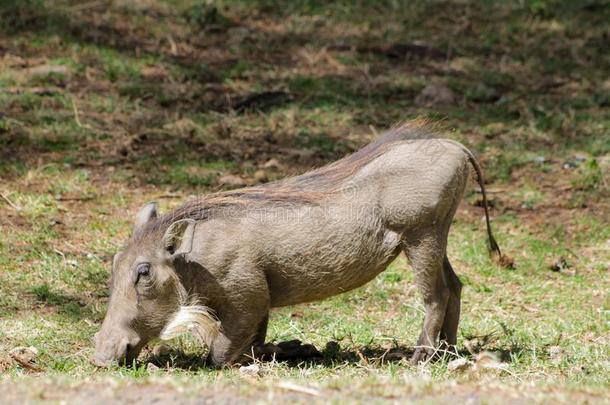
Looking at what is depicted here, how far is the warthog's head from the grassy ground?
0.15 meters

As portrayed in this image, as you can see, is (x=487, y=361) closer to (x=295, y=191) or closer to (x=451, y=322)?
(x=451, y=322)

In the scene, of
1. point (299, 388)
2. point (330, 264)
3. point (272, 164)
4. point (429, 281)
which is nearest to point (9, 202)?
point (272, 164)

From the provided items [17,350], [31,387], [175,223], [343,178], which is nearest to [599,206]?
[343,178]

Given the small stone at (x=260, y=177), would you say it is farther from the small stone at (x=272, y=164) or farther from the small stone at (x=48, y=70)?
the small stone at (x=48, y=70)

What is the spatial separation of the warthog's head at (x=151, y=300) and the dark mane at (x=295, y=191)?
99mm

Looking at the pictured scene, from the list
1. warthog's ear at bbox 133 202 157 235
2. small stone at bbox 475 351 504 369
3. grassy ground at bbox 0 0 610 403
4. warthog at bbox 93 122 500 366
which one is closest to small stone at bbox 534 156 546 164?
grassy ground at bbox 0 0 610 403

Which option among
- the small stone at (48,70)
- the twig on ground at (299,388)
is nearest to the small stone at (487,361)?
the twig on ground at (299,388)

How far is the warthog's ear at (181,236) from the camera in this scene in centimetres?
412

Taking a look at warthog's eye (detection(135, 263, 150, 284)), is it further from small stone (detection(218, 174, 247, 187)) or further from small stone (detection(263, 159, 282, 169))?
small stone (detection(263, 159, 282, 169))

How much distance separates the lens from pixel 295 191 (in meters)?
4.33

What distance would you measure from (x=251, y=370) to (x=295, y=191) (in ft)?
2.58

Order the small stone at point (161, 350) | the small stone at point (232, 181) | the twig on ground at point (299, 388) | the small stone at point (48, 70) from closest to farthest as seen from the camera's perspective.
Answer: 1. the twig on ground at point (299, 388)
2. the small stone at point (161, 350)
3. the small stone at point (232, 181)
4. the small stone at point (48, 70)

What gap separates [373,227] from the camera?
4238 millimetres

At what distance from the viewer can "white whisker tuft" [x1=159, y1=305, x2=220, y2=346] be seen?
13.7ft
